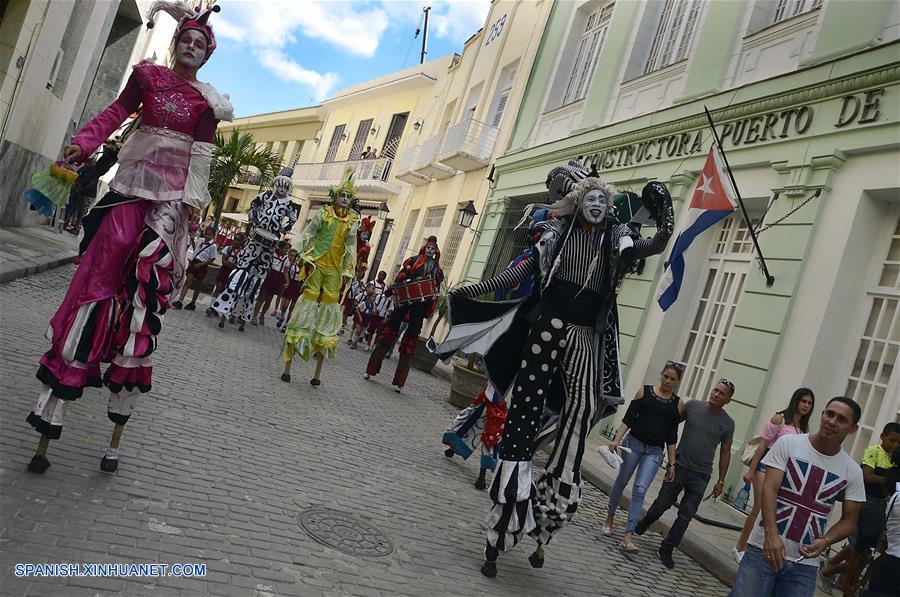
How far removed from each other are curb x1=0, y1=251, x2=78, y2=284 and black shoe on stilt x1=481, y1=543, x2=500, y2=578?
6.11 m

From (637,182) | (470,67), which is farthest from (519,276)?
(470,67)

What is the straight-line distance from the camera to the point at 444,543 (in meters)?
5.01

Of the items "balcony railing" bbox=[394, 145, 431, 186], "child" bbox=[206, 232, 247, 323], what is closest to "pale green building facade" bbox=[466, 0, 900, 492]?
"child" bbox=[206, 232, 247, 323]

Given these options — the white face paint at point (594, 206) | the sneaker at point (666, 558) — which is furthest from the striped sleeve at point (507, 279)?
the sneaker at point (666, 558)

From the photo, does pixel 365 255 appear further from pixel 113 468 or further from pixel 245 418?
pixel 113 468

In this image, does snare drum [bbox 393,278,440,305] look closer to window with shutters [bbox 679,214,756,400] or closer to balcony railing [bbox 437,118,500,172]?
window with shutters [bbox 679,214,756,400]

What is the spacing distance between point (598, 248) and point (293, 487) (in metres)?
2.51

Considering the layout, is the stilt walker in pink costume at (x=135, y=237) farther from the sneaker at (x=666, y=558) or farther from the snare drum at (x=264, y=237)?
the snare drum at (x=264, y=237)

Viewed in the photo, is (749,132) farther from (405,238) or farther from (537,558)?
(405,238)

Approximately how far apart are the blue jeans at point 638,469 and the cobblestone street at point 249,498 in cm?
36

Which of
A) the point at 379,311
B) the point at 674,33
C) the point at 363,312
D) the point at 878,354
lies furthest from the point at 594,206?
the point at 363,312

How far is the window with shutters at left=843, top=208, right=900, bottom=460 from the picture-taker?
8.17 meters

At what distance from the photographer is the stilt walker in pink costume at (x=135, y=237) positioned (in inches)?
163

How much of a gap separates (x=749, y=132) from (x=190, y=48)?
8407 mm
